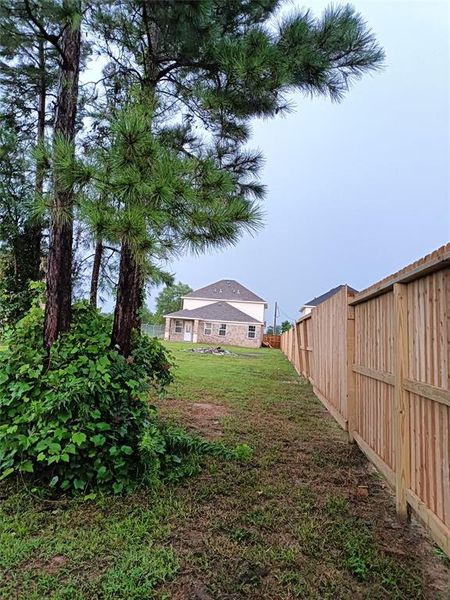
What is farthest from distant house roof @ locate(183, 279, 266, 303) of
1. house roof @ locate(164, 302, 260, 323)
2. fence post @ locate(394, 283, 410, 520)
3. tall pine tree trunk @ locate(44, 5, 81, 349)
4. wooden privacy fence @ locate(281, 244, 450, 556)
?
fence post @ locate(394, 283, 410, 520)

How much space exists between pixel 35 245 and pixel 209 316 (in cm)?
2173

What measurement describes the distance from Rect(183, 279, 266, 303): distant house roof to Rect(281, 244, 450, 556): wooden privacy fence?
86.5 feet

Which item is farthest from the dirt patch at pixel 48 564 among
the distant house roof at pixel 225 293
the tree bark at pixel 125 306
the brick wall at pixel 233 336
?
the distant house roof at pixel 225 293

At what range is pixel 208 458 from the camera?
3.28 m

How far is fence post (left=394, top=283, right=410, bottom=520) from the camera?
7.89 feet

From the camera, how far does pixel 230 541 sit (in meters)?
2.06

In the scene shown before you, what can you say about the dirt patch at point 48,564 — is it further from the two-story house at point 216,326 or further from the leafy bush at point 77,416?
the two-story house at point 216,326

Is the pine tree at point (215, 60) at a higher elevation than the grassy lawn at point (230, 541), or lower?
higher

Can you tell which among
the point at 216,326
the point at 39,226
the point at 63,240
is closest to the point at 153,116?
the point at 63,240

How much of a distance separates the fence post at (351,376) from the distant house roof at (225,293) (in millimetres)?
25844

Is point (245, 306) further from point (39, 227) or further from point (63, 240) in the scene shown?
point (63, 240)

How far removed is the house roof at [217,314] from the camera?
26781mm

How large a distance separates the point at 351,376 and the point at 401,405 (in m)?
1.75

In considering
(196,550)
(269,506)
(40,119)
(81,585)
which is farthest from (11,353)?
(40,119)
